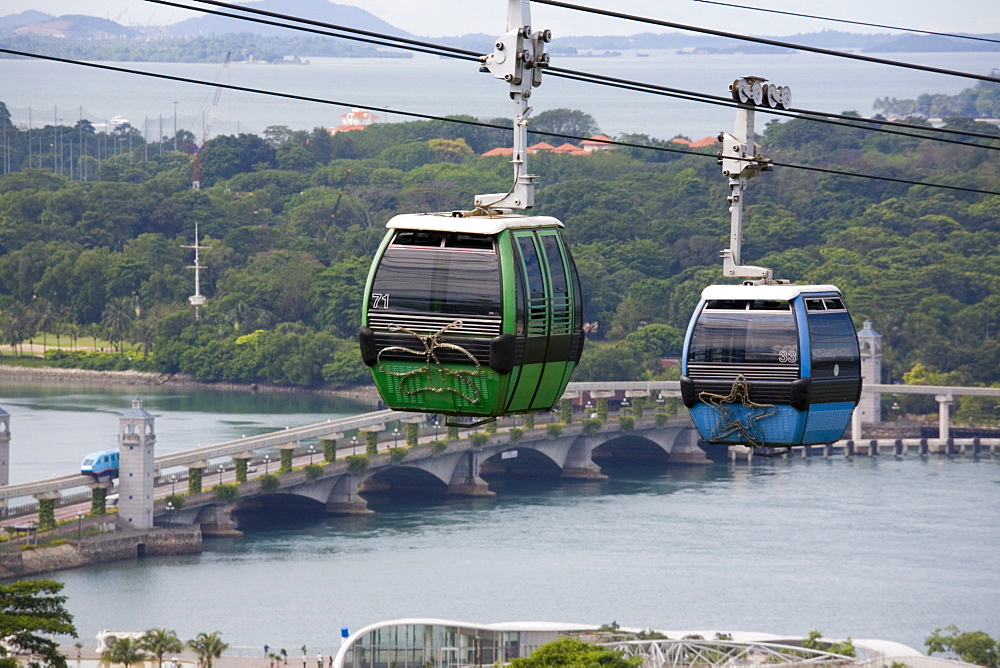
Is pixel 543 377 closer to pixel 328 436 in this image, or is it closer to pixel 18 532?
pixel 18 532

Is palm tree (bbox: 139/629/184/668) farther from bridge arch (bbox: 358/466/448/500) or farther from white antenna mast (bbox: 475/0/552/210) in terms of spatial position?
Result: white antenna mast (bbox: 475/0/552/210)

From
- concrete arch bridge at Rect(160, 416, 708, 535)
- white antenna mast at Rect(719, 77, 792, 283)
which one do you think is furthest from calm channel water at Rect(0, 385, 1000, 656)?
white antenna mast at Rect(719, 77, 792, 283)

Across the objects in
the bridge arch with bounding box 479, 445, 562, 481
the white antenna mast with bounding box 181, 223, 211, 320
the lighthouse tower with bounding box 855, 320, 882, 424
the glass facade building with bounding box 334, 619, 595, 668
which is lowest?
the bridge arch with bounding box 479, 445, 562, 481

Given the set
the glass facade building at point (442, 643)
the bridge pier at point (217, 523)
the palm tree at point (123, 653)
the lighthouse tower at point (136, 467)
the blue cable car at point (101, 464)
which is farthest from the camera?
the bridge pier at point (217, 523)

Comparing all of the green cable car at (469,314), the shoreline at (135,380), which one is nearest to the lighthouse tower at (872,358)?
the shoreline at (135,380)

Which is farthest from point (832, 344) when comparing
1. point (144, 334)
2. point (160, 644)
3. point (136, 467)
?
point (144, 334)

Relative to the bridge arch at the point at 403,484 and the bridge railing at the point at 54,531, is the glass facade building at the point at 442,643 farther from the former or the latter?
the bridge arch at the point at 403,484

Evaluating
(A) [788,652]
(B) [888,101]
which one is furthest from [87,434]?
(B) [888,101]
